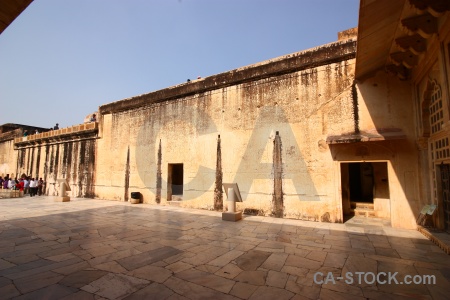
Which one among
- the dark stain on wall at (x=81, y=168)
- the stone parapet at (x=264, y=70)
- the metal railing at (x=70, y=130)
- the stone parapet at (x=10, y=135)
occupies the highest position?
the stone parapet at (x=264, y=70)

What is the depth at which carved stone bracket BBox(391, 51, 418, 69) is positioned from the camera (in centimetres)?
527

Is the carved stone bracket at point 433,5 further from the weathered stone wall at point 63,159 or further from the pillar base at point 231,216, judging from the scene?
the weathered stone wall at point 63,159

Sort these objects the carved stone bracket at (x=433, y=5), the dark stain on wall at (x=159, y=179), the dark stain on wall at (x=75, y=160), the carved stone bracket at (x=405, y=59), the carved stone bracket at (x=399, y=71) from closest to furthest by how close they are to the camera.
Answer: the carved stone bracket at (x=433, y=5) < the carved stone bracket at (x=405, y=59) < the carved stone bracket at (x=399, y=71) < the dark stain on wall at (x=159, y=179) < the dark stain on wall at (x=75, y=160)

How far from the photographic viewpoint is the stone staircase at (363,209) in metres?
7.35

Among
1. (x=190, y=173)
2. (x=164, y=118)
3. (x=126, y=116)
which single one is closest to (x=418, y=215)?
(x=190, y=173)

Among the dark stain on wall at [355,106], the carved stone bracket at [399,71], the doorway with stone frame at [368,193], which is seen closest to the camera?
the carved stone bracket at [399,71]

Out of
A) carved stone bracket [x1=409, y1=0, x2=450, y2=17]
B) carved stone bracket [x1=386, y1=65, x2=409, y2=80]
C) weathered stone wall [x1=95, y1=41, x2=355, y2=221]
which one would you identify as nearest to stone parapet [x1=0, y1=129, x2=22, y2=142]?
weathered stone wall [x1=95, y1=41, x2=355, y2=221]

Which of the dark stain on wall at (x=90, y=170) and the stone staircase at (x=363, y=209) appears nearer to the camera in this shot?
the stone staircase at (x=363, y=209)

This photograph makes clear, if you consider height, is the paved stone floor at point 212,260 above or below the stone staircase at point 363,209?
below

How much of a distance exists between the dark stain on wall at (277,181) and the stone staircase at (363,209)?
8.50 feet

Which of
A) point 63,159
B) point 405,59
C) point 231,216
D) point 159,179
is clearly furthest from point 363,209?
point 63,159

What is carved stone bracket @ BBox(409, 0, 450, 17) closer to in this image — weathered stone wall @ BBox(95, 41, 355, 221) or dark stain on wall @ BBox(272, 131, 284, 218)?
weathered stone wall @ BBox(95, 41, 355, 221)

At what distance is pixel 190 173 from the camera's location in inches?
365

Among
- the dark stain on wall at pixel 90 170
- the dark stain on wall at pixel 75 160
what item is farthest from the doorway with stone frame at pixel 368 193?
the dark stain on wall at pixel 75 160
